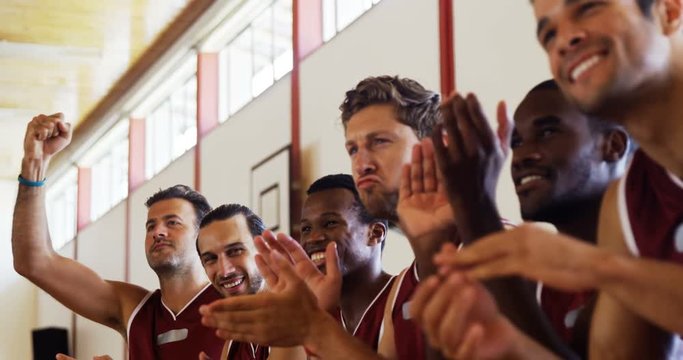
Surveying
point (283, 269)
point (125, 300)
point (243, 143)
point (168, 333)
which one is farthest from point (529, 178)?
point (243, 143)

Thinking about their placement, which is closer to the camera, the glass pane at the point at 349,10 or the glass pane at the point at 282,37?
the glass pane at the point at 349,10

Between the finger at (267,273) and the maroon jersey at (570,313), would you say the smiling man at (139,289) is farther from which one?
the maroon jersey at (570,313)

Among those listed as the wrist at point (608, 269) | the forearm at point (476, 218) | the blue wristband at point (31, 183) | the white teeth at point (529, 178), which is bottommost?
the wrist at point (608, 269)

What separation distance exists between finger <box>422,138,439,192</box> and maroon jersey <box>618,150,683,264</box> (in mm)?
454

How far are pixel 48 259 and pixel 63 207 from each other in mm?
10328

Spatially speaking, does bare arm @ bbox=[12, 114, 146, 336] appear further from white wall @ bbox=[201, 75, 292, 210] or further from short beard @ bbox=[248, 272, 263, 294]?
white wall @ bbox=[201, 75, 292, 210]

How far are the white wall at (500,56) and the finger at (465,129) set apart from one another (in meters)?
2.88

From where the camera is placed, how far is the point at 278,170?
7.68m

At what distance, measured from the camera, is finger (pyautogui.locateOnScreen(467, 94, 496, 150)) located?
80.0 inches

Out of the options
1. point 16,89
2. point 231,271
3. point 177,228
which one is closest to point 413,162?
point 231,271

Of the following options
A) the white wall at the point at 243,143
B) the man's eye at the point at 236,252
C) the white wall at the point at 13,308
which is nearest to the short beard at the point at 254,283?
the man's eye at the point at 236,252

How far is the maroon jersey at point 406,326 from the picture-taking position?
2.71 metres

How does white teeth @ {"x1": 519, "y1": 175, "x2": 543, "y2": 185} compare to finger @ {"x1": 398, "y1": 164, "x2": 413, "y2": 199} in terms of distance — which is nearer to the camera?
finger @ {"x1": 398, "y1": 164, "x2": 413, "y2": 199}

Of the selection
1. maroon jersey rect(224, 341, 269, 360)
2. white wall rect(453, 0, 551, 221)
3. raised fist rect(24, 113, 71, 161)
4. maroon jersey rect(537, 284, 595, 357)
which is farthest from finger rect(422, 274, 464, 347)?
white wall rect(453, 0, 551, 221)
